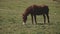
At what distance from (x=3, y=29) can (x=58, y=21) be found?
3208 mm

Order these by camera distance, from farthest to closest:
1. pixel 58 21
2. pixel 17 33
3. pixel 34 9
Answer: pixel 58 21 → pixel 34 9 → pixel 17 33

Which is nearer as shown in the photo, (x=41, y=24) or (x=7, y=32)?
(x=7, y=32)

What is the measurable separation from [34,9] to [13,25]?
1.29m

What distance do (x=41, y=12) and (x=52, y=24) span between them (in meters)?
0.81

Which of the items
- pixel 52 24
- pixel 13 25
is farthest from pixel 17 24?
pixel 52 24

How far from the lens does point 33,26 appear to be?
35.4 feet

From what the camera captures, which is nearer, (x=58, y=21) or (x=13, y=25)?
(x=13, y=25)

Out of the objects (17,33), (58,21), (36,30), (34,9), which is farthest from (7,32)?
(58,21)

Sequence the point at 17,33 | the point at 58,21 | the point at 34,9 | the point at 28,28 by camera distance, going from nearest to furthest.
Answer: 1. the point at 17,33
2. the point at 28,28
3. the point at 34,9
4. the point at 58,21

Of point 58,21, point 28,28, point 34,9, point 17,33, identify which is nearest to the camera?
point 17,33

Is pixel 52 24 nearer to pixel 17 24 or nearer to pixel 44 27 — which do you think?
pixel 44 27

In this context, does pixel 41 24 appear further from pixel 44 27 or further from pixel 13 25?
pixel 13 25

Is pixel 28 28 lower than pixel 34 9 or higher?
lower

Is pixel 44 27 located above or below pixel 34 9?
below
